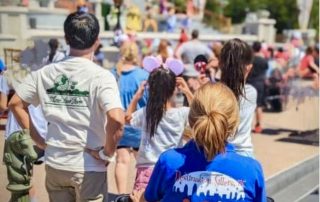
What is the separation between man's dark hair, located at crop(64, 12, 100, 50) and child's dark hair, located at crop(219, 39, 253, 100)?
3.50 ft

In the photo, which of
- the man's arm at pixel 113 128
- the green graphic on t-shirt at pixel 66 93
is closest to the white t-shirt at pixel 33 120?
the green graphic on t-shirt at pixel 66 93

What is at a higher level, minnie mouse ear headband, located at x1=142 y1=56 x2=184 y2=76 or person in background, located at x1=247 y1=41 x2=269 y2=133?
minnie mouse ear headband, located at x1=142 y1=56 x2=184 y2=76

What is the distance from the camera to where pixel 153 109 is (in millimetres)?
4418

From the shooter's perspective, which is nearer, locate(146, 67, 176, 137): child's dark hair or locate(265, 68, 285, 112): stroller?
locate(146, 67, 176, 137): child's dark hair

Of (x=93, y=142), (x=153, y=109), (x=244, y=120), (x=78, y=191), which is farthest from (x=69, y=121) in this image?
(x=244, y=120)

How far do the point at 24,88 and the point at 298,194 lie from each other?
3976 millimetres

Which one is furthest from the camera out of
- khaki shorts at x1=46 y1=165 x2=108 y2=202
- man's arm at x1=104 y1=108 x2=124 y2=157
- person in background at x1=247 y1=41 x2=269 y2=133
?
person in background at x1=247 y1=41 x2=269 y2=133

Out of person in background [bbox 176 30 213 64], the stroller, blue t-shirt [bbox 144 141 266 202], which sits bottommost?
the stroller

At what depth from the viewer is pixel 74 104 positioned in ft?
11.4

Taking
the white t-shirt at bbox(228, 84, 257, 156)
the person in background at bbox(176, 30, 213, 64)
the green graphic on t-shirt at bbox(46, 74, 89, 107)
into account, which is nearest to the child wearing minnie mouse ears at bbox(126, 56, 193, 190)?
the white t-shirt at bbox(228, 84, 257, 156)

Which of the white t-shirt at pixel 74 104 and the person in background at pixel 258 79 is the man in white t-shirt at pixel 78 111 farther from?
the person in background at pixel 258 79

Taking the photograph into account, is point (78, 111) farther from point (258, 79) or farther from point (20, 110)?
point (258, 79)

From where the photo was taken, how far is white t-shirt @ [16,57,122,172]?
136 inches

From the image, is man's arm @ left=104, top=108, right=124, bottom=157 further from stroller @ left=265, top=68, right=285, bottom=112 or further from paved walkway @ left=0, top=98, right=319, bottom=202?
stroller @ left=265, top=68, right=285, bottom=112
